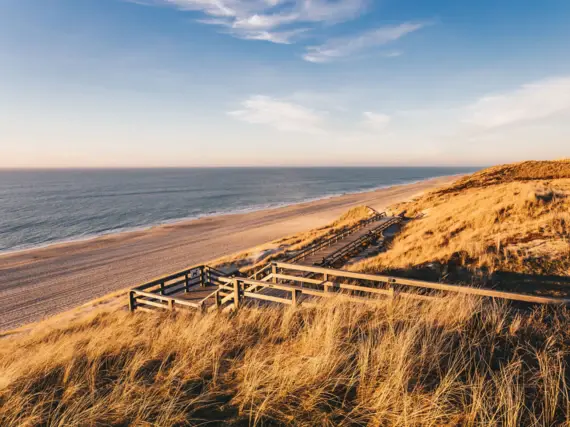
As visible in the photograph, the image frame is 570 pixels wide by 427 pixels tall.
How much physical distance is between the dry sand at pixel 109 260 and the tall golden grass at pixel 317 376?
64.2ft

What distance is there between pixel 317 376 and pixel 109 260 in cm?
3327

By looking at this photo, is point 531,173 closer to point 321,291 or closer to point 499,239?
point 499,239

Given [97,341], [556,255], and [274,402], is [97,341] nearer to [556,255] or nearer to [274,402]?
[274,402]

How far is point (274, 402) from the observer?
3.60 metres

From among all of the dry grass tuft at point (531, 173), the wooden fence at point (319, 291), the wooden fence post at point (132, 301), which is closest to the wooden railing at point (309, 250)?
the wooden fence at point (319, 291)

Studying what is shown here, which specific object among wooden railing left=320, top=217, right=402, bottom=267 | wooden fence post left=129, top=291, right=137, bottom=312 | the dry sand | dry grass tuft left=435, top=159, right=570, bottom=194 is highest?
dry grass tuft left=435, top=159, right=570, bottom=194

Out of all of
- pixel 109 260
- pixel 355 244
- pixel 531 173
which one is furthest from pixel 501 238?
pixel 109 260

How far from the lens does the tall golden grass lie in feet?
11.1

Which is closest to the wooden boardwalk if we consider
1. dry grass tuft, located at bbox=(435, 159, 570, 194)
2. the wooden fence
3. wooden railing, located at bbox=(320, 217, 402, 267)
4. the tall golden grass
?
wooden railing, located at bbox=(320, 217, 402, 267)

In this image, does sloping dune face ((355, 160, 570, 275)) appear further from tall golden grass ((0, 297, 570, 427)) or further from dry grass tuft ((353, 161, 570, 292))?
tall golden grass ((0, 297, 570, 427))

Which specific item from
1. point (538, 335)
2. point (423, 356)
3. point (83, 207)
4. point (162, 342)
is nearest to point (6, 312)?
point (162, 342)

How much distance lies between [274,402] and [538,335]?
184 inches

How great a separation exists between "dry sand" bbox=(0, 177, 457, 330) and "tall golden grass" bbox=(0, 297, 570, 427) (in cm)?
1956

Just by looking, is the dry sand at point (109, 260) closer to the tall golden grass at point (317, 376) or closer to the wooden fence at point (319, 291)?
the wooden fence at point (319, 291)
